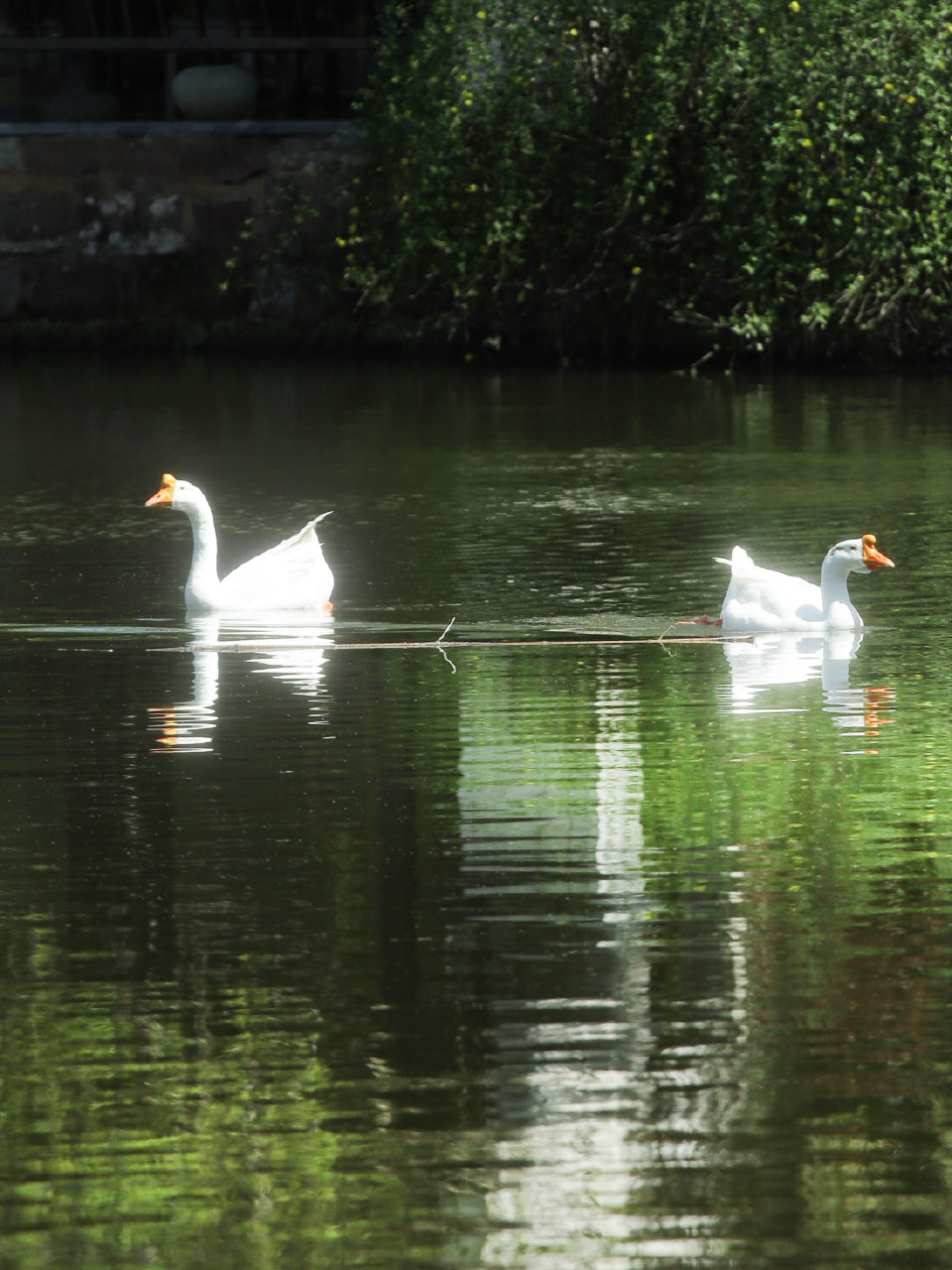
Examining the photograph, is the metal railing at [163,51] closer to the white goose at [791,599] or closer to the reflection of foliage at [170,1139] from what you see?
the white goose at [791,599]

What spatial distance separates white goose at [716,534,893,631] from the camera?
37.9 ft

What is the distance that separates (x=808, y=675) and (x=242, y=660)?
2.69 metres

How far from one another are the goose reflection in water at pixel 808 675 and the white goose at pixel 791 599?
73mm

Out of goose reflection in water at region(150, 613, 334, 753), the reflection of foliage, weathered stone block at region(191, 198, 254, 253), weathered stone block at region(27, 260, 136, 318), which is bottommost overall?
the reflection of foliage

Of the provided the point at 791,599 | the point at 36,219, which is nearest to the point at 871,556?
the point at 791,599

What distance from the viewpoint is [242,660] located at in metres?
11.2

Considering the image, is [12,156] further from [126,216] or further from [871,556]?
[871,556]

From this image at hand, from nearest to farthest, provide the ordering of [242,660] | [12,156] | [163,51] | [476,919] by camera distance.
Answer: [476,919]
[242,660]
[12,156]
[163,51]

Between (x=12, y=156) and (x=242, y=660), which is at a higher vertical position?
(x=12, y=156)

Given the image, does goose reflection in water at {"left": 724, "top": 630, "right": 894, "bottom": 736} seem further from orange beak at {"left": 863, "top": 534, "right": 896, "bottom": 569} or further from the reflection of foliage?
the reflection of foliage

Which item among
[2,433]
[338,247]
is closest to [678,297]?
[338,247]

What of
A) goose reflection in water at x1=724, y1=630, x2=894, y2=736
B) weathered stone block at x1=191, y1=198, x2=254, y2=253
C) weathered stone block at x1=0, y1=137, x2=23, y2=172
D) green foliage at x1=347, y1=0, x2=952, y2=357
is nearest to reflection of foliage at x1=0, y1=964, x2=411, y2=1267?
goose reflection in water at x1=724, y1=630, x2=894, y2=736

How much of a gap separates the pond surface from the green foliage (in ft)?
42.6

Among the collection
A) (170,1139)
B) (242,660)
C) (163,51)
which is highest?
(163,51)
